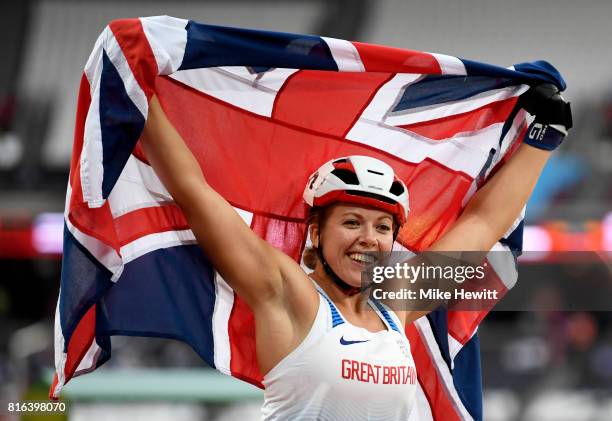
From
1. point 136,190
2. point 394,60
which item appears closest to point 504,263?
point 394,60

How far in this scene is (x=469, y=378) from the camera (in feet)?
13.8

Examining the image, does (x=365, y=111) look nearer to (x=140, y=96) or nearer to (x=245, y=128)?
(x=245, y=128)

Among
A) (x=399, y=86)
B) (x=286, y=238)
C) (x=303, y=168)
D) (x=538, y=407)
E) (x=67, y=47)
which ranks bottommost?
(x=538, y=407)

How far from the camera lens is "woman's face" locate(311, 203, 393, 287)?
143 inches

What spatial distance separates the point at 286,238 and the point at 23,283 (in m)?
Result: 10.2

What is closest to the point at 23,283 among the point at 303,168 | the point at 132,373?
the point at 132,373

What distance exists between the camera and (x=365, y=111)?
4.14 metres

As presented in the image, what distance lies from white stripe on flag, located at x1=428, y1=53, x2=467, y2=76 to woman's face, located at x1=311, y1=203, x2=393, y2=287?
646 mm

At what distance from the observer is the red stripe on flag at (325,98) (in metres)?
4.02

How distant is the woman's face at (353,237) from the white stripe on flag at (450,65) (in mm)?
646

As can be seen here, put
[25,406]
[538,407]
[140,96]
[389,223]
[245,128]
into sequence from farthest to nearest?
[538,407]
[25,406]
[245,128]
[389,223]
[140,96]

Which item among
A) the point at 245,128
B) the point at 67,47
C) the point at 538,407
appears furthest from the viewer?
the point at 67,47

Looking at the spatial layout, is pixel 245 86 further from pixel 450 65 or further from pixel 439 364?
pixel 439 364

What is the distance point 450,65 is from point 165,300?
1.36 m
